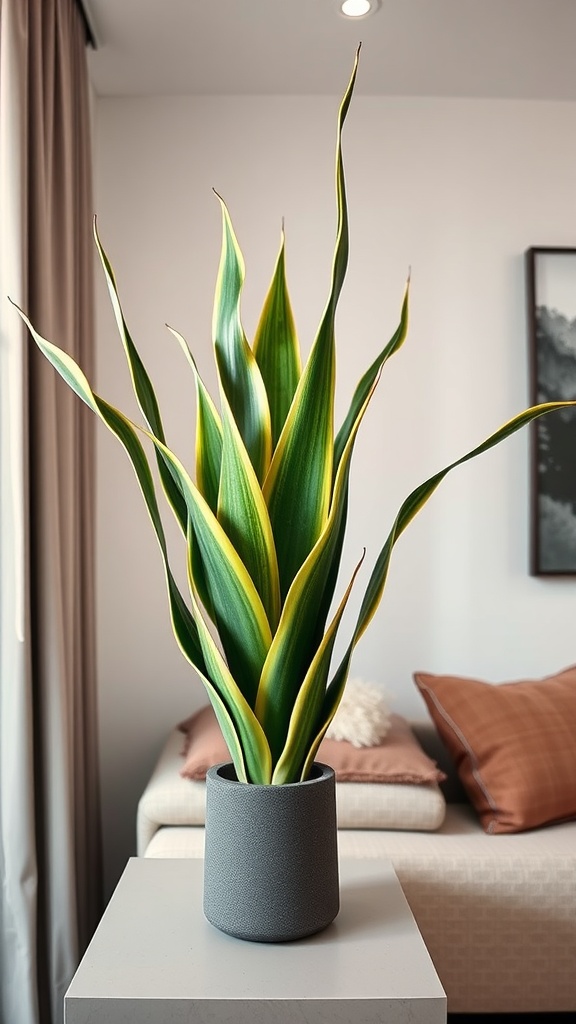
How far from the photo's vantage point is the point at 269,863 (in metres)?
1.27

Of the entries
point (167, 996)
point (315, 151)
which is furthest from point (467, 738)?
point (315, 151)

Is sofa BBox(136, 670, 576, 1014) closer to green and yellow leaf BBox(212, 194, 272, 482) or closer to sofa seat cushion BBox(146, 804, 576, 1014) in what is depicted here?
sofa seat cushion BBox(146, 804, 576, 1014)

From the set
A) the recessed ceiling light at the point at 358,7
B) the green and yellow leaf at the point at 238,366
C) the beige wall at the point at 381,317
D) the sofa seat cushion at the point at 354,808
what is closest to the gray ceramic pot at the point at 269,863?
the green and yellow leaf at the point at 238,366

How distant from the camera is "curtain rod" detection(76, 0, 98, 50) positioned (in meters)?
2.19

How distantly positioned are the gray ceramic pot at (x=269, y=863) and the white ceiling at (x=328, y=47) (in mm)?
1772

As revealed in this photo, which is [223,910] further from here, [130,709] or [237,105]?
[237,105]

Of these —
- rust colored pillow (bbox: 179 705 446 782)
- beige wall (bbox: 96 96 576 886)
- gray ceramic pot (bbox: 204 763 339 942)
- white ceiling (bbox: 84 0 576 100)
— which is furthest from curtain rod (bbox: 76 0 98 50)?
gray ceramic pot (bbox: 204 763 339 942)

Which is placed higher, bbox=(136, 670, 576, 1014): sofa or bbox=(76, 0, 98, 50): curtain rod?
bbox=(76, 0, 98, 50): curtain rod

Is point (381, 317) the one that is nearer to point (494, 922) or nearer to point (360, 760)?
point (360, 760)

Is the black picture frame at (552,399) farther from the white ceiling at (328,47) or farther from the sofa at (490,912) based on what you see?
the sofa at (490,912)

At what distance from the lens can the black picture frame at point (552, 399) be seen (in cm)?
260

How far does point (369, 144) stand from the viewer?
8.64ft

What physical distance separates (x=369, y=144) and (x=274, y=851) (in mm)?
2007

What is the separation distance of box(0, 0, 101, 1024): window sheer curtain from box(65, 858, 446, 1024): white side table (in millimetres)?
493
